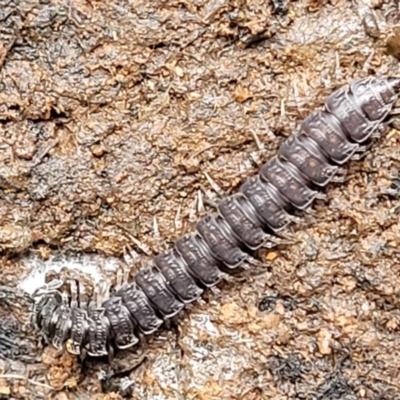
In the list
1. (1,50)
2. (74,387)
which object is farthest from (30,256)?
(1,50)

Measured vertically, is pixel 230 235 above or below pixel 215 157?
below

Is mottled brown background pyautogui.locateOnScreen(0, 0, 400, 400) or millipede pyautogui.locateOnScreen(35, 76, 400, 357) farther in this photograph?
mottled brown background pyautogui.locateOnScreen(0, 0, 400, 400)

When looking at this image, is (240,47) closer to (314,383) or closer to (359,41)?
(359,41)

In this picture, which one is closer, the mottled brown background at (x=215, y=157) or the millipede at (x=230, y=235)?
the millipede at (x=230, y=235)
